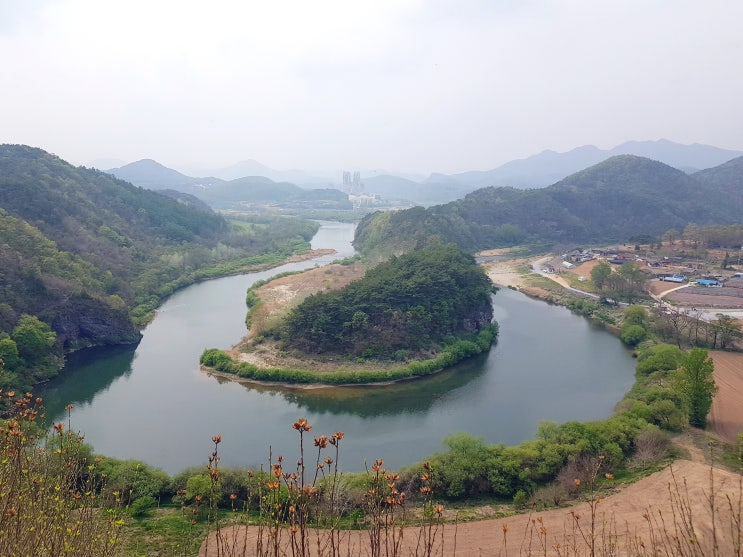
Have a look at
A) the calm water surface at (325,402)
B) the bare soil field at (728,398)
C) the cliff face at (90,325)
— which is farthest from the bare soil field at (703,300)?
the cliff face at (90,325)

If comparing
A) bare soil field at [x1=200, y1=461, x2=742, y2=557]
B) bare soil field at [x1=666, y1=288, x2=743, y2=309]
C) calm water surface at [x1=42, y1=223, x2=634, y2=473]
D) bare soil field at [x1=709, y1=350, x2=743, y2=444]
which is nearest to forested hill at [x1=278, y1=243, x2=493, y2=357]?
calm water surface at [x1=42, y1=223, x2=634, y2=473]

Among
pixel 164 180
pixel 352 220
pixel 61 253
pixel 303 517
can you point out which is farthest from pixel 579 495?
pixel 164 180

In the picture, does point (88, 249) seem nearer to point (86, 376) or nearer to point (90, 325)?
point (90, 325)

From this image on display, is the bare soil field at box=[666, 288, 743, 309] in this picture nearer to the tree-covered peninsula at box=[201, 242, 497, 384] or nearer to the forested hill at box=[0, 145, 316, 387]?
the tree-covered peninsula at box=[201, 242, 497, 384]

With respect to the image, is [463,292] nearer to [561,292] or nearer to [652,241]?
[561,292]

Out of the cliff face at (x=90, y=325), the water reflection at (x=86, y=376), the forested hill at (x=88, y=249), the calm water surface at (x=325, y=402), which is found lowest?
the calm water surface at (x=325, y=402)

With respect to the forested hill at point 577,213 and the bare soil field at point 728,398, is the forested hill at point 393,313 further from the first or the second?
the forested hill at point 577,213

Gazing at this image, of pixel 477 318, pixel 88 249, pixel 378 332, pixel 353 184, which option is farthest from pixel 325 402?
pixel 353 184
